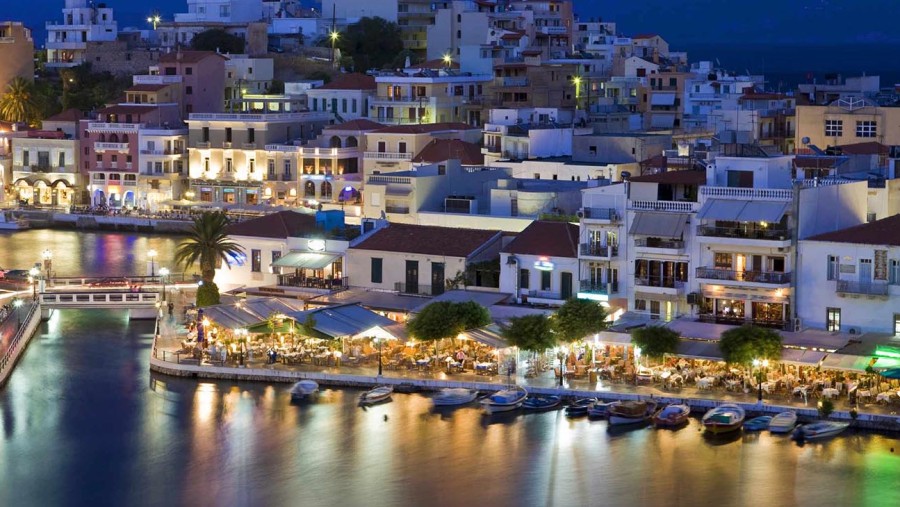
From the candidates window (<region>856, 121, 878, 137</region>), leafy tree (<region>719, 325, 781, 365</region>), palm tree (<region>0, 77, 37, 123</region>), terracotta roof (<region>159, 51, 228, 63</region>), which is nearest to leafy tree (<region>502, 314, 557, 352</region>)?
leafy tree (<region>719, 325, 781, 365</region>)

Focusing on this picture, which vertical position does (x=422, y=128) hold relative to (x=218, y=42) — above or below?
below

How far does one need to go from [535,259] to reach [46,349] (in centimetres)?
963

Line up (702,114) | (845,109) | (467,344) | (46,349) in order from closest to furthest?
(467,344), (46,349), (845,109), (702,114)

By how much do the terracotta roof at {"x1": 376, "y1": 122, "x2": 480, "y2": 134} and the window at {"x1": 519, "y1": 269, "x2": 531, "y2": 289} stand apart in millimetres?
21205

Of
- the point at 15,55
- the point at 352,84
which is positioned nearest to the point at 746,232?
the point at 352,84

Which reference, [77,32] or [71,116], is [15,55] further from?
[71,116]

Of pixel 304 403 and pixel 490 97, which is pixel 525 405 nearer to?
pixel 304 403

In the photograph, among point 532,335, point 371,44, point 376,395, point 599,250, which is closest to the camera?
point 376,395

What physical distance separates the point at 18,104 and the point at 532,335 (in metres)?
44.7

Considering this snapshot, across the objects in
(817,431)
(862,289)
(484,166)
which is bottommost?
(817,431)

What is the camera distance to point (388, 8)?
83750 mm

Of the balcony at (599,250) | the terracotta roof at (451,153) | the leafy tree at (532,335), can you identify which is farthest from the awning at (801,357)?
the terracotta roof at (451,153)

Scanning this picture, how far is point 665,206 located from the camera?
3522cm

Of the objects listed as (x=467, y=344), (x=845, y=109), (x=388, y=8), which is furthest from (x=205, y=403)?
(x=388, y=8)
